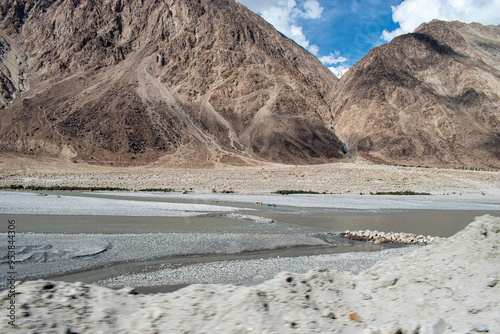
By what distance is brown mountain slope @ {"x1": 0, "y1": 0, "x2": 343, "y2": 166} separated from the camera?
205 ft

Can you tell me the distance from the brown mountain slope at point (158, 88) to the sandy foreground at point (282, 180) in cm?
1796

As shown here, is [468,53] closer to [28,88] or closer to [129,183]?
[129,183]

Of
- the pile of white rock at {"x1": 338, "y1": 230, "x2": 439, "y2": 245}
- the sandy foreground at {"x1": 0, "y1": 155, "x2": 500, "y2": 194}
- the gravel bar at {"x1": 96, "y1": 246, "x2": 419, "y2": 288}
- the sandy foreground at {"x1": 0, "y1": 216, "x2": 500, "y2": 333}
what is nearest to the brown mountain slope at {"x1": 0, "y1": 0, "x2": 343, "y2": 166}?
the sandy foreground at {"x1": 0, "y1": 155, "x2": 500, "y2": 194}

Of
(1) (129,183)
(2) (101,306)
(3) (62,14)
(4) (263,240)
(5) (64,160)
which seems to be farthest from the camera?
(3) (62,14)

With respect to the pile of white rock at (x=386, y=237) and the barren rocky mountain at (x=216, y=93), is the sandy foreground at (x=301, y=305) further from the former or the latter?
the barren rocky mountain at (x=216, y=93)

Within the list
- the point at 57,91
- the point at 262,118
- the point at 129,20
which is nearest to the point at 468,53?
the point at 262,118

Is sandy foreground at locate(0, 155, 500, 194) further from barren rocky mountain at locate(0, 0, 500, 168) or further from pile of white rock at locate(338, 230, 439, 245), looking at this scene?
pile of white rock at locate(338, 230, 439, 245)

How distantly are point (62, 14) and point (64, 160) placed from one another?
4994cm

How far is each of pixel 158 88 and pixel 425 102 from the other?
5809 centimetres

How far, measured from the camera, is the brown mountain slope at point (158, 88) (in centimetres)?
6250

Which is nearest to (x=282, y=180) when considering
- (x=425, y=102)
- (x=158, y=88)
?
(x=158, y=88)

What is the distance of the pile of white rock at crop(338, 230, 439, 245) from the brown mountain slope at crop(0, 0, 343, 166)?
46.2m

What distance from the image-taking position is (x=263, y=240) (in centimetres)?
1258

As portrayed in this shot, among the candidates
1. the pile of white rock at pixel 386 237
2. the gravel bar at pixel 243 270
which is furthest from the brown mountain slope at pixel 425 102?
the gravel bar at pixel 243 270
